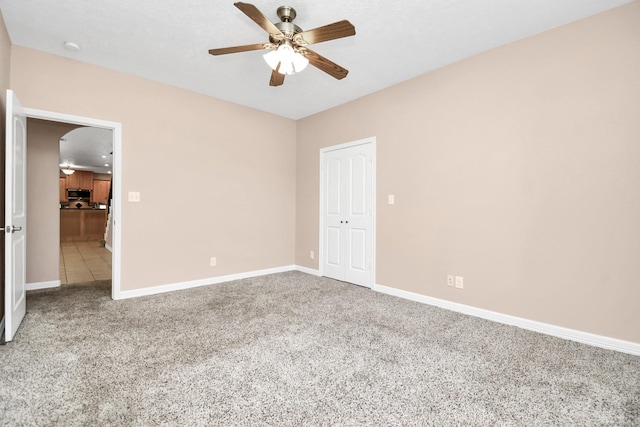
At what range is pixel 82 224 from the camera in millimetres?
8828

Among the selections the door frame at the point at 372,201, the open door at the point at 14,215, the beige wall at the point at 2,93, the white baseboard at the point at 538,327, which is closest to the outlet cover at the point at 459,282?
the white baseboard at the point at 538,327

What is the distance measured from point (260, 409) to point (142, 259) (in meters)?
2.81

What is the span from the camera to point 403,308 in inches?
127

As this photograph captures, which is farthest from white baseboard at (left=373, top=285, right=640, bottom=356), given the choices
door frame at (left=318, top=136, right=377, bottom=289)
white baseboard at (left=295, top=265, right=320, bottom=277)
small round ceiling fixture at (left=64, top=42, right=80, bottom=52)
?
small round ceiling fixture at (left=64, top=42, right=80, bottom=52)

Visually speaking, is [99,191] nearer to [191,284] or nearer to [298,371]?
[191,284]

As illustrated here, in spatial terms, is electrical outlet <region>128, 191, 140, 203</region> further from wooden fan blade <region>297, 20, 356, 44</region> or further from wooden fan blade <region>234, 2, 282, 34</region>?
wooden fan blade <region>297, 20, 356, 44</region>

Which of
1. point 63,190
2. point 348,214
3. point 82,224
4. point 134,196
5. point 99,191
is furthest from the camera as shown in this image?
point 99,191

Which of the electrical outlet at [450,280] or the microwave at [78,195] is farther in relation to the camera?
the microwave at [78,195]

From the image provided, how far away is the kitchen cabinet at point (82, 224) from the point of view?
337 inches

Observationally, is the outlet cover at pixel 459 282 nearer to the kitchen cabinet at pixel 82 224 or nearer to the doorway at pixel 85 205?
the doorway at pixel 85 205

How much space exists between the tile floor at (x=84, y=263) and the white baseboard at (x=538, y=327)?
4.63 meters

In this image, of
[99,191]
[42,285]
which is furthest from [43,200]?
[99,191]

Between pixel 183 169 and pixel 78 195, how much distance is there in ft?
33.9

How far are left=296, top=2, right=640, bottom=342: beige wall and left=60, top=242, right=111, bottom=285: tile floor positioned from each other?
14.6 ft
